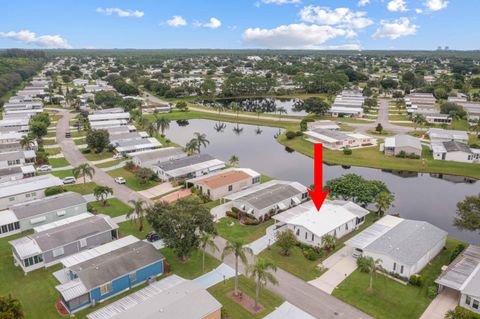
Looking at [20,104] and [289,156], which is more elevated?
[20,104]

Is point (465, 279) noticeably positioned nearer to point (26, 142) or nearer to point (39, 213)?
point (39, 213)

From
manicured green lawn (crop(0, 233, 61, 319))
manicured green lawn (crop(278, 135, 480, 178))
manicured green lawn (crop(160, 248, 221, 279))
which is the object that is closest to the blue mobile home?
manicured green lawn (crop(0, 233, 61, 319))

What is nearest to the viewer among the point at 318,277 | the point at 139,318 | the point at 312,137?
the point at 139,318

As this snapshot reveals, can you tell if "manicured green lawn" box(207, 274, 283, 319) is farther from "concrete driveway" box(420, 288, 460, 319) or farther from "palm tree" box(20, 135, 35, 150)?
"palm tree" box(20, 135, 35, 150)

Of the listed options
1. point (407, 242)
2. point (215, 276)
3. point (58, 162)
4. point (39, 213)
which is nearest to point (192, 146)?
point (58, 162)

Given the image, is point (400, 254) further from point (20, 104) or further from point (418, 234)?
point (20, 104)

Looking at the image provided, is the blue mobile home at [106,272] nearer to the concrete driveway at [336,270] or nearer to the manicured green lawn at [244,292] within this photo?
the manicured green lawn at [244,292]

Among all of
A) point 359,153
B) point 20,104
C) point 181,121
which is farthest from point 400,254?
point 20,104

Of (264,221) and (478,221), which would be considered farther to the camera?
(264,221)

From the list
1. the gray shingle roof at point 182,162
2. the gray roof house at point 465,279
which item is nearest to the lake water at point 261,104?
the gray shingle roof at point 182,162
